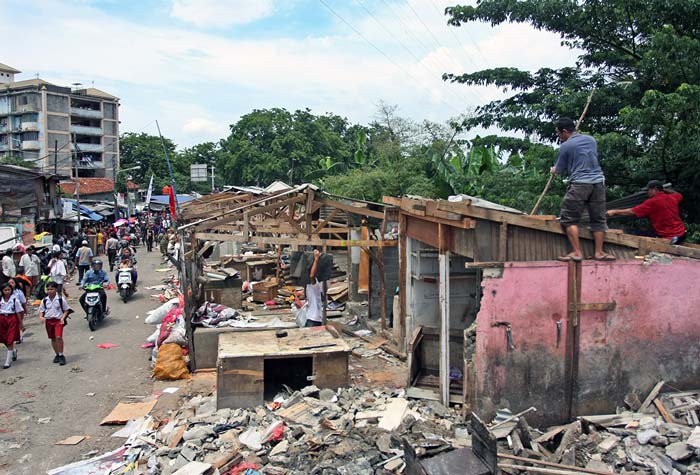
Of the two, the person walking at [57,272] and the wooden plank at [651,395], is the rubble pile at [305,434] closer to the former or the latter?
the wooden plank at [651,395]

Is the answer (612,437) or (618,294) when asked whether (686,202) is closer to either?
(618,294)

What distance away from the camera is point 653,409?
6.42 meters

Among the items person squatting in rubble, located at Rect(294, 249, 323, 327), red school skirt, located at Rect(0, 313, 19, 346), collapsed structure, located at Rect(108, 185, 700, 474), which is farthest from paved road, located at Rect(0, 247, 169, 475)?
person squatting in rubble, located at Rect(294, 249, 323, 327)

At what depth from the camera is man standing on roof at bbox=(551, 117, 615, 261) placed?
20.7ft

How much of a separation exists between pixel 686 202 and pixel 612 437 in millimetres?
5356

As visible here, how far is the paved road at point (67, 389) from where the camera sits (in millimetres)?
6624

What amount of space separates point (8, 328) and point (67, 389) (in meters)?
2.22

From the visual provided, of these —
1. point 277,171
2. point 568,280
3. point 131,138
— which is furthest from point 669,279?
point 131,138

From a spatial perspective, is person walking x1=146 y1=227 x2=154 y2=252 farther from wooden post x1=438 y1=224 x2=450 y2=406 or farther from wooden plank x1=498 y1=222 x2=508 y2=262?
wooden plank x1=498 y1=222 x2=508 y2=262

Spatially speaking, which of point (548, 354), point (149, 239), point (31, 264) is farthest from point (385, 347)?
point (149, 239)

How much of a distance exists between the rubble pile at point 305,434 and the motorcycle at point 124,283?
9.11 m

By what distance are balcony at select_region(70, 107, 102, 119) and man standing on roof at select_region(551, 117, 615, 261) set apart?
204ft

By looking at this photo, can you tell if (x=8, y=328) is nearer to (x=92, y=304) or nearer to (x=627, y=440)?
(x=92, y=304)

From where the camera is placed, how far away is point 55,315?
31.8 ft
